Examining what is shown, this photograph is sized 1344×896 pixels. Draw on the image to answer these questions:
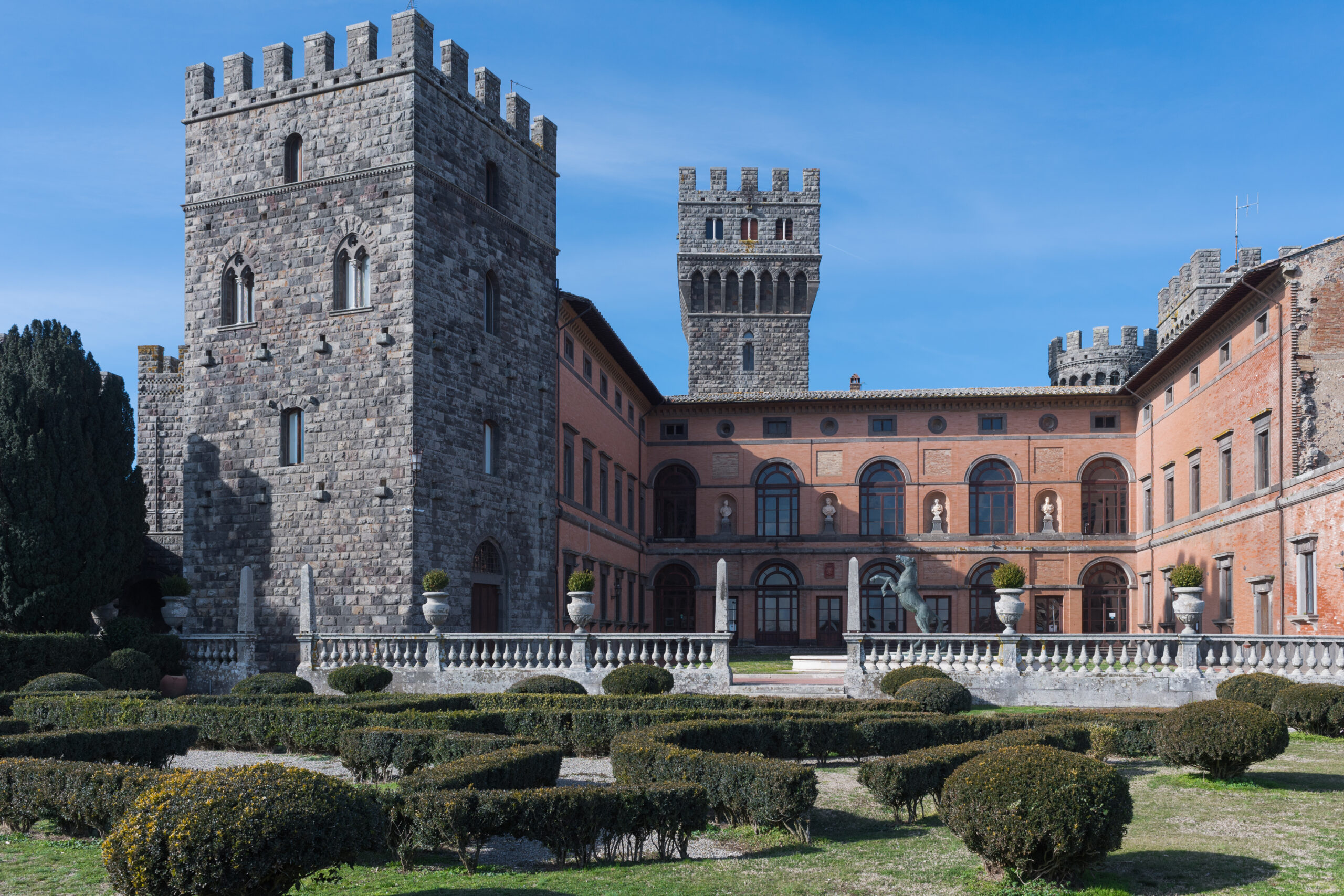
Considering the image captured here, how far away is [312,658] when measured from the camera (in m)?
25.3

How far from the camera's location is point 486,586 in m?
29.1

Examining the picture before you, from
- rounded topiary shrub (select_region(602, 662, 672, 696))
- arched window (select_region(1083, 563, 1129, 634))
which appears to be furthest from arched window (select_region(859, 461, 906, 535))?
rounded topiary shrub (select_region(602, 662, 672, 696))

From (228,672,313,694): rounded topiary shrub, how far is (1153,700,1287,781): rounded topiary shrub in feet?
48.9

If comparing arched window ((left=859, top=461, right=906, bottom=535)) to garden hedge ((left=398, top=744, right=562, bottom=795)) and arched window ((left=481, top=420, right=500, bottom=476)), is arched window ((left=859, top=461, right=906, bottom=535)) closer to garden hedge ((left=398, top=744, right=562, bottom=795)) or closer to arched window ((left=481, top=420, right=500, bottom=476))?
arched window ((left=481, top=420, right=500, bottom=476))

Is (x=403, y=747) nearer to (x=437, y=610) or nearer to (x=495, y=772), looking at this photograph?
(x=495, y=772)

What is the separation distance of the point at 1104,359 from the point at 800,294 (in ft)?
52.0

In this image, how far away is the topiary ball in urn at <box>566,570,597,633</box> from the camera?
24109 millimetres

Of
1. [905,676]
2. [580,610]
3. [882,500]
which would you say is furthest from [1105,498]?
[580,610]

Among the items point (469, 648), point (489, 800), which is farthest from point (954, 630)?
point (489, 800)

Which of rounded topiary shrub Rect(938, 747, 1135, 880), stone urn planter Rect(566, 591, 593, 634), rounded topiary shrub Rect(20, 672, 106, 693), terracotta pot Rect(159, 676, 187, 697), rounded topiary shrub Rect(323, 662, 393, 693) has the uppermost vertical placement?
stone urn planter Rect(566, 591, 593, 634)

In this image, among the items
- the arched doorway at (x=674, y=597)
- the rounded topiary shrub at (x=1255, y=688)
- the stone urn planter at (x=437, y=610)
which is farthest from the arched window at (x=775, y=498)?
the rounded topiary shrub at (x=1255, y=688)

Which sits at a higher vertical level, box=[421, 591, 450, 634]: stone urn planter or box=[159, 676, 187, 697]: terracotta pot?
box=[421, 591, 450, 634]: stone urn planter

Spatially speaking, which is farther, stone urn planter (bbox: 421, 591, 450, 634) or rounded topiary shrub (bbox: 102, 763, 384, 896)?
stone urn planter (bbox: 421, 591, 450, 634)

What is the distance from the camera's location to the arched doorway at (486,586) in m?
28.6
